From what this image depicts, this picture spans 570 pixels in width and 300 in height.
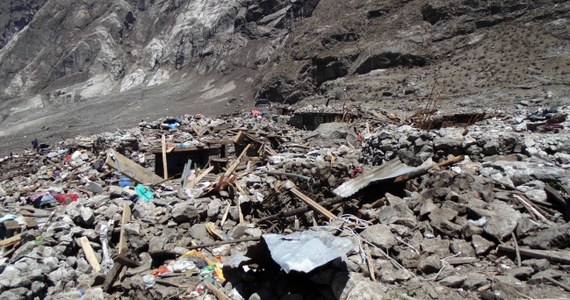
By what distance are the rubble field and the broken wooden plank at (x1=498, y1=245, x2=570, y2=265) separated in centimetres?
1

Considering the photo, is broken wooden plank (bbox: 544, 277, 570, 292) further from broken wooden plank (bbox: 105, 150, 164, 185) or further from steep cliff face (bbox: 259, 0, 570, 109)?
steep cliff face (bbox: 259, 0, 570, 109)

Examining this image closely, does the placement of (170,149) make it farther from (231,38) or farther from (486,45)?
(231,38)

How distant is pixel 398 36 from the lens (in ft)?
108

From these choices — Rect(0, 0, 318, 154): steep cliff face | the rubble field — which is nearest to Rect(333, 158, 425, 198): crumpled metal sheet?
the rubble field

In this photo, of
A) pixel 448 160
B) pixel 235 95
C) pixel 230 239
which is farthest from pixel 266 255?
pixel 235 95

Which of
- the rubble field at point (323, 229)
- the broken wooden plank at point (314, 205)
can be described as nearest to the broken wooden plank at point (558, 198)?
the rubble field at point (323, 229)

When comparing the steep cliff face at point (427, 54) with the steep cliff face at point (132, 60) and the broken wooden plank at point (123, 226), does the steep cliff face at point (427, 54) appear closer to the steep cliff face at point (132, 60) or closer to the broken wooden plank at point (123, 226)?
the steep cliff face at point (132, 60)

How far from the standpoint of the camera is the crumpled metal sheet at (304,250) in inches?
128

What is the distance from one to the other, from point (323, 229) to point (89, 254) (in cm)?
327

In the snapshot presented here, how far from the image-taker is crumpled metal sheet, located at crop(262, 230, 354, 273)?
10.6 feet

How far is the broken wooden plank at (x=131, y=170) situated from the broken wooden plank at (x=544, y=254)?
7.34 m

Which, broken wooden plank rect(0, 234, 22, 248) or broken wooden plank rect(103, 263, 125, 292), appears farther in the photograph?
broken wooden plank rect(0, 234, 22, 248)

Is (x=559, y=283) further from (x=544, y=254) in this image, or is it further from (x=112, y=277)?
(x=112, y=277)

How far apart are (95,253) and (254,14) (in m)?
49.3
